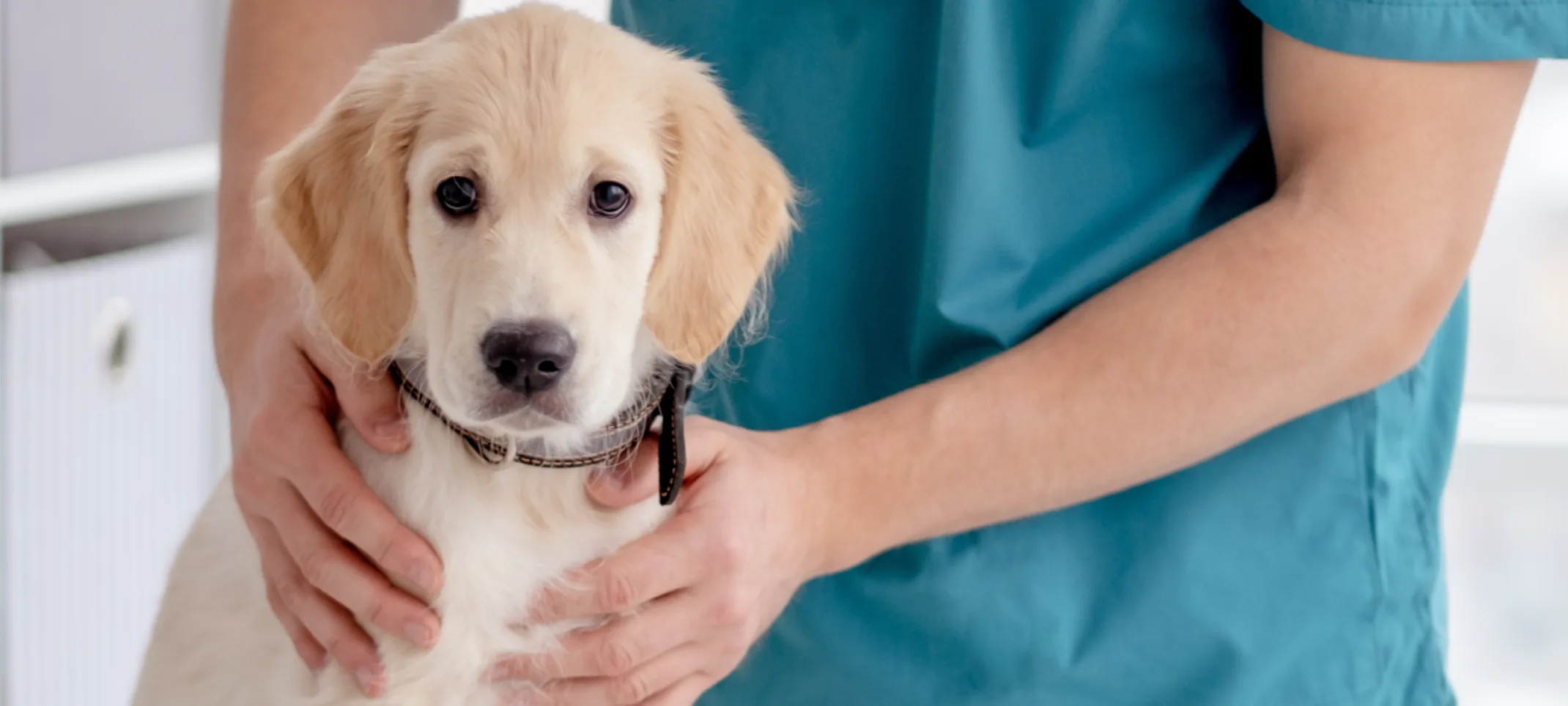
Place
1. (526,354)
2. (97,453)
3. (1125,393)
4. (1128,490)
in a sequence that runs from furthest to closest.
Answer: (97,453)
(1128,490)
(1125,393)
(526,354)

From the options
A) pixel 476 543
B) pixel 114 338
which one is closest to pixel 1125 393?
pixel 476 543

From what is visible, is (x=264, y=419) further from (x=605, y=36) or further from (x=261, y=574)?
(x=605, y=36)

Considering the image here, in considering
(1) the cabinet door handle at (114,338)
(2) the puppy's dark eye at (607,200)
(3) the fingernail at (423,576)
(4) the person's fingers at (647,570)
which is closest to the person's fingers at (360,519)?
(3) the fingernail at (423,576)

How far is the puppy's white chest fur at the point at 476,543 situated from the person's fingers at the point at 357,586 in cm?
2

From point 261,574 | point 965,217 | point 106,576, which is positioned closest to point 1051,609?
point 965,217

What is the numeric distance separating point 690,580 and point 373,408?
228 millimetres

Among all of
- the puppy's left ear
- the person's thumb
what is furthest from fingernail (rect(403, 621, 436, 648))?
the puppy's left ear

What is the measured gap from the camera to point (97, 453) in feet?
6.37

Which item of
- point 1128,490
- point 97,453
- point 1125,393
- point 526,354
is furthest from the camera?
point 97,453

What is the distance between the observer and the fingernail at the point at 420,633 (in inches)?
35.1

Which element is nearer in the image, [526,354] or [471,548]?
[526,354]

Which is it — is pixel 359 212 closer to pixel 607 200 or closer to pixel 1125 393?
pixel 607 200

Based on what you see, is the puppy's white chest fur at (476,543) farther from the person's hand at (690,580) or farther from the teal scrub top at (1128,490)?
the teal scrub top at (1128,490)

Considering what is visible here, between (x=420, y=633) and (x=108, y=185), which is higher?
(x=420, y=633)
